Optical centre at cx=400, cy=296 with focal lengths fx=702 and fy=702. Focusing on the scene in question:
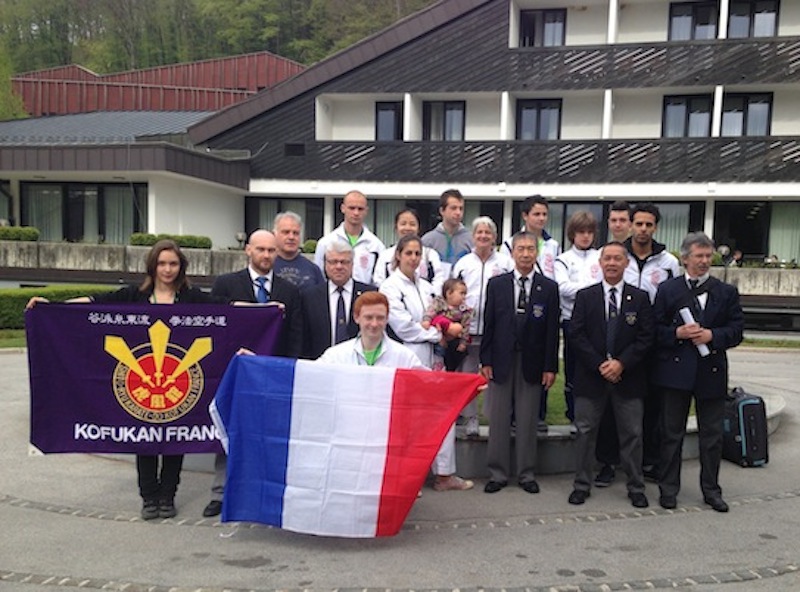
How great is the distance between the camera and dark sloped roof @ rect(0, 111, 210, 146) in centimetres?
2541

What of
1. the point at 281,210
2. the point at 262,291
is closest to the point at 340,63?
the point at 281,210

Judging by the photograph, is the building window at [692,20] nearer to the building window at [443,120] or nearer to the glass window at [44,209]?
the building window at [443,120]

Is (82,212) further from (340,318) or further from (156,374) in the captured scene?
(340,318)

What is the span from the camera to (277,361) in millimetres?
4938

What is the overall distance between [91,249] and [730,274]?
18.8 metres

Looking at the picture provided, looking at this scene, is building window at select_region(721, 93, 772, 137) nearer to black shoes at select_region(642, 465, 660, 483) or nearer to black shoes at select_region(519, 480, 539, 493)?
black shoes at select_region(642, 465, 660, 483)

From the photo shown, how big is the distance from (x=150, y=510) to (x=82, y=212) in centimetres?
2235

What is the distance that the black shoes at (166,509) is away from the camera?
5340 millimetres

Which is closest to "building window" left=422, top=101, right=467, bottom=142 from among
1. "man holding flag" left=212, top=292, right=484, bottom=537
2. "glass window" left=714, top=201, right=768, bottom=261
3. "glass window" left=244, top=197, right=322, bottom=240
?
"glass window" left=244, top=197, right=322, bottom=240

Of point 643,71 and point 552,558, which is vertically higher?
point 643,71

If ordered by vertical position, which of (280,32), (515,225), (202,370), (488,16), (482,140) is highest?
(280,32)

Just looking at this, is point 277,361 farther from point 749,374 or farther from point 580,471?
point 749,374

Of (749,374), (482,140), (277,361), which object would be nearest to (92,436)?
(277,361)

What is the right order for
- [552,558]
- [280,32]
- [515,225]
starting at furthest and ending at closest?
[280,32], [515,225], [552,558]
